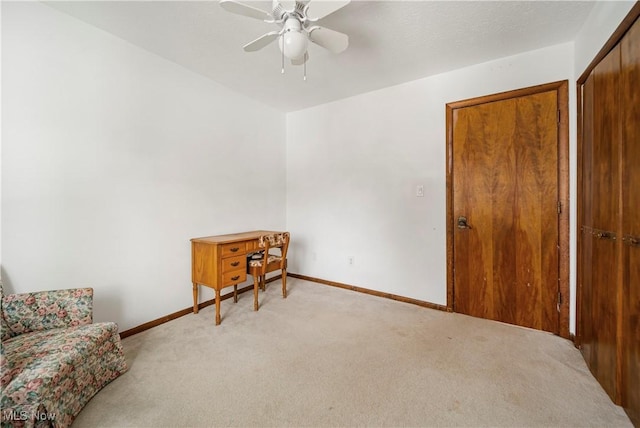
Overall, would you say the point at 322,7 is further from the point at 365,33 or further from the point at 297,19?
the point at 365,33

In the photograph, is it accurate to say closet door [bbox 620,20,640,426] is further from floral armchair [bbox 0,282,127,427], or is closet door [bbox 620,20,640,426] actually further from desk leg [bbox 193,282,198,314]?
desk leg [bbox 193,282,198,314]

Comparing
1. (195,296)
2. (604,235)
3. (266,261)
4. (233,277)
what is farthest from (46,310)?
(604,235)

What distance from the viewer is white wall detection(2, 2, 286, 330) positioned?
1.74 m

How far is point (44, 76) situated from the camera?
183 cm

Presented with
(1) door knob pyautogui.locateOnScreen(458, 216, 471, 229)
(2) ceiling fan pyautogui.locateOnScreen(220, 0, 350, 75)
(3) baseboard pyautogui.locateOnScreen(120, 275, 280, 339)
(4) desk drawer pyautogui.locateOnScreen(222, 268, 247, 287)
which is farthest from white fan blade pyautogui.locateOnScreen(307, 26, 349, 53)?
(3) baseboard pyautogui.locateOnScreen(120, 275, 280, 339)

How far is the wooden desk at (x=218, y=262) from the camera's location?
2.46m

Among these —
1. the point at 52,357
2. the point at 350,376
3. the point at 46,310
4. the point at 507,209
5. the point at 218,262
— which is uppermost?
the point at 507,209

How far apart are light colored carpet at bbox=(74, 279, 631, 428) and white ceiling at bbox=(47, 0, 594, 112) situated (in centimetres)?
245

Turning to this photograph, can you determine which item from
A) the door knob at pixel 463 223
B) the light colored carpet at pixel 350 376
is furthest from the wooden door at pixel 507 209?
the light colored carpet at pixel 350 376

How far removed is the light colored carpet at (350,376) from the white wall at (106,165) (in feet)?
1.90

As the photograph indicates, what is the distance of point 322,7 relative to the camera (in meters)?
1.48

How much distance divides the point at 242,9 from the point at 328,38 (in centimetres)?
56

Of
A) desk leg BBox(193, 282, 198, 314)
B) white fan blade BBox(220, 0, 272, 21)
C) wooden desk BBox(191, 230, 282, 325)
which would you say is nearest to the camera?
white fan blade BBox(220, 0, 272, 21)

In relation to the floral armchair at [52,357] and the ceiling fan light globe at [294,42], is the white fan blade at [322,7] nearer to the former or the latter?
the ceiling fan light globe at [294,42]
